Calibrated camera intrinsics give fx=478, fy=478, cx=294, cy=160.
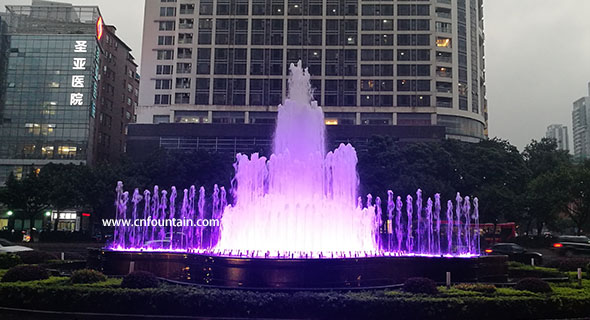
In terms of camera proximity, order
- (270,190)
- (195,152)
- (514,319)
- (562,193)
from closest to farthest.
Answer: (514,319), (270,190), (562,193), (195,152)

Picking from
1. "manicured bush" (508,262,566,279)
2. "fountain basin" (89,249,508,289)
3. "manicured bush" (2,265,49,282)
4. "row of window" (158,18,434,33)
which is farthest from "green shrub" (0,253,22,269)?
"row of window" (158,18,434,33)

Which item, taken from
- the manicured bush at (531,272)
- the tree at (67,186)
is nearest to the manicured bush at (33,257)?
the manicured bush at (531,272)

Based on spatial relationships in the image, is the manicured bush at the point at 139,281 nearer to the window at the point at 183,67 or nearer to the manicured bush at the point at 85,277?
the manicured bush at the point at 85,277

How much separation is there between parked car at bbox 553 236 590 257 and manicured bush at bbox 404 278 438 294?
2425 centimetres

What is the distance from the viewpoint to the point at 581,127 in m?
153

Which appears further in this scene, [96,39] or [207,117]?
[207,117]

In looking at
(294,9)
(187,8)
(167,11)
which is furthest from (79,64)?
(294,9)

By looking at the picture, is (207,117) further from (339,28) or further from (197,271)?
(197,271)

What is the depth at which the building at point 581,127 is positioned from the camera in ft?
478

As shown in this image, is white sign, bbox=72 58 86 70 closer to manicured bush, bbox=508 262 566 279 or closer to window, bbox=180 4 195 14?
window, bbox=180 4 195 14

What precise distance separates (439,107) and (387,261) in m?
57.0

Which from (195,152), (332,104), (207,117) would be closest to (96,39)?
(207,117)

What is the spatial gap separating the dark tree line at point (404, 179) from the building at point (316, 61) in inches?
885

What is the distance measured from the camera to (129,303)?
11.8 meters
